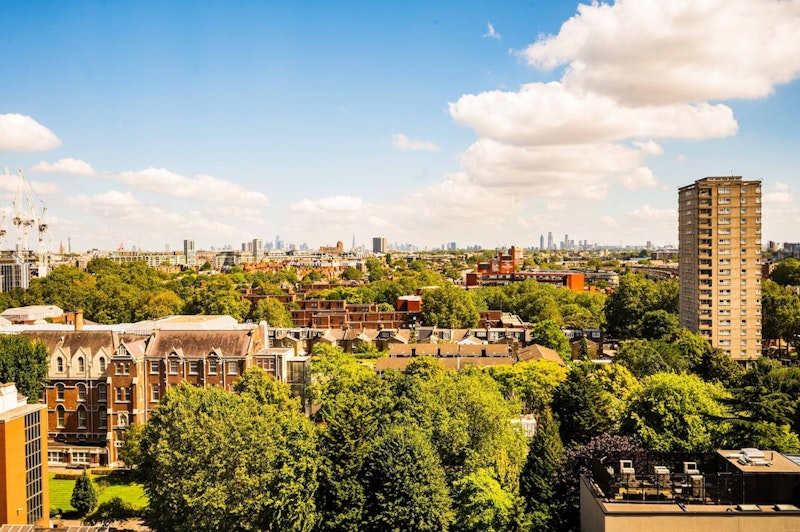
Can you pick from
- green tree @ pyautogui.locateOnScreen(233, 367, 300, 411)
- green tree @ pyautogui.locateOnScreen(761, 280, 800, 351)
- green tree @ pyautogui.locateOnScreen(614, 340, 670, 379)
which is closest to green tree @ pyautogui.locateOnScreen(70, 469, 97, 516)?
green tree @ pyautogui.locateOnScreen(233, 367, 300, 411)

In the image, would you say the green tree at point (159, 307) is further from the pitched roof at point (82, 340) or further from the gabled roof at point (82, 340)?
the pitched roof at point (82, 340)

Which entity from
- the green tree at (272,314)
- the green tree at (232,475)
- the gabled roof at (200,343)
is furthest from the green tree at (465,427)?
the green tree at (272,314)

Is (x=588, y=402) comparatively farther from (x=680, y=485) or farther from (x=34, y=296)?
(x=34, y=296)

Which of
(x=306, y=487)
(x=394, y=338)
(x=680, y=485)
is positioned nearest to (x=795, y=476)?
(x=680, y=485)

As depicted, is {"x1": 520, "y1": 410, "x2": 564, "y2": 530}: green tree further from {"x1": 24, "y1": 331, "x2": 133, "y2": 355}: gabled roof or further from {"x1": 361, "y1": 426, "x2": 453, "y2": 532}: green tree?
{"x1": 24, "y1": 331, "x2": 133, "y2": 355}: gabled roof

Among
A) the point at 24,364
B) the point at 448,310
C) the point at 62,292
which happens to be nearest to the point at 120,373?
the point at 24,364
